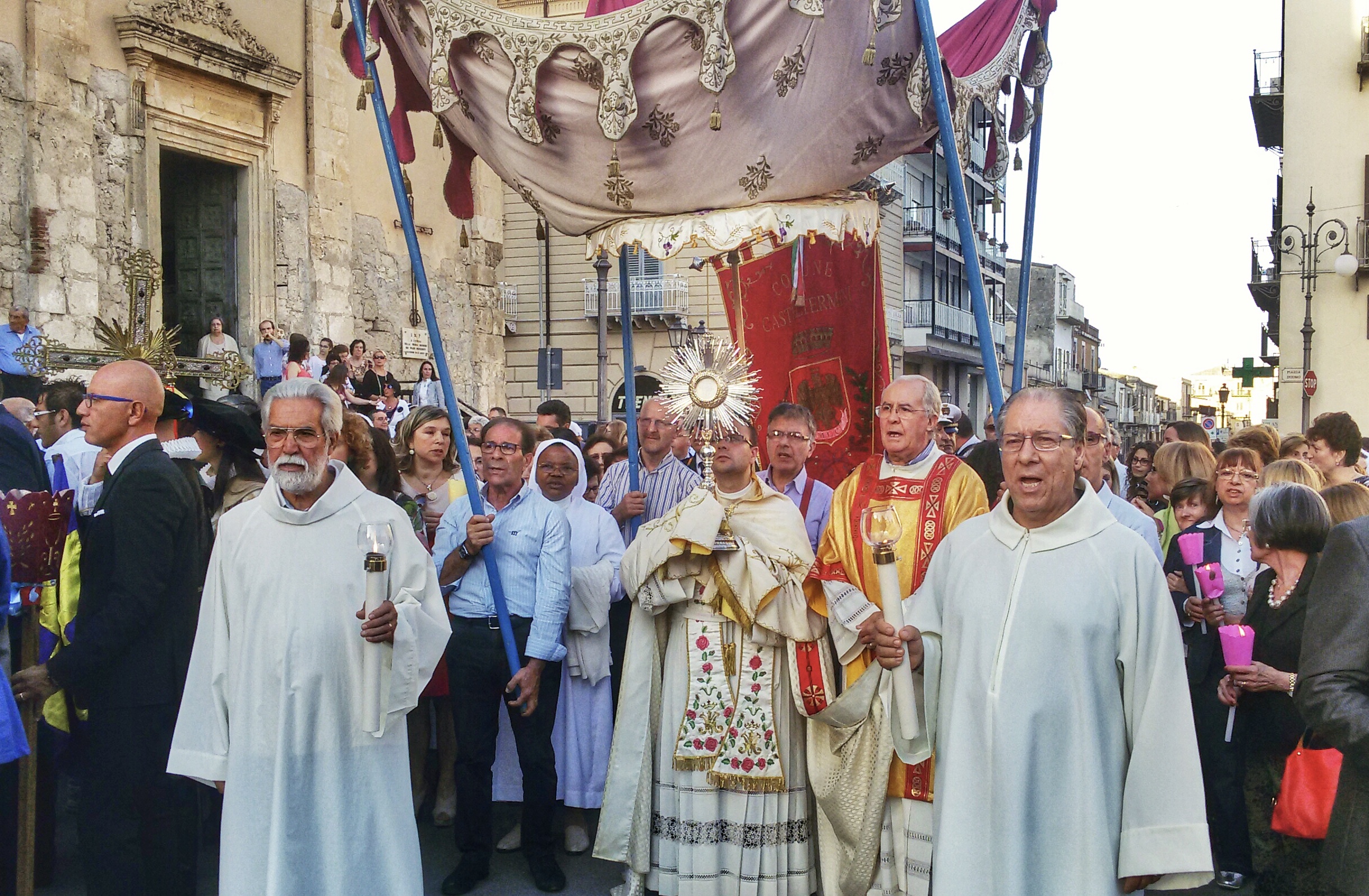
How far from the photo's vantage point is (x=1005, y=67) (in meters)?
5.03

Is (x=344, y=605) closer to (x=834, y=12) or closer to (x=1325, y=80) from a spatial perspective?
(x=834, y=12)

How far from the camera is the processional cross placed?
1027cm

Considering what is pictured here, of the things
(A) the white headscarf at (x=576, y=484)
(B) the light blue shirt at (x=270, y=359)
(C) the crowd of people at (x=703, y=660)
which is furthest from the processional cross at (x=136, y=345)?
(C) the crowd of people at (x=703, y=660)

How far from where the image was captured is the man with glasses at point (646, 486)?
235 inches

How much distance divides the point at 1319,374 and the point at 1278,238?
3804 mm

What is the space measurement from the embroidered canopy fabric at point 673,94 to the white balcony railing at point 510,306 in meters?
22.7

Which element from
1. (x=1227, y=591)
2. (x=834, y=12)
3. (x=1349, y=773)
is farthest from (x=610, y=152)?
(x=1349, y=773)

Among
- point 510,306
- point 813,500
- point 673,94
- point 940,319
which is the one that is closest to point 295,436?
point 673,94

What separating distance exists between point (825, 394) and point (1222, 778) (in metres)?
2.97

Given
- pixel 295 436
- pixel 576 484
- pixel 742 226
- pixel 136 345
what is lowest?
pixel 576 484

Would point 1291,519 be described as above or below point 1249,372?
below

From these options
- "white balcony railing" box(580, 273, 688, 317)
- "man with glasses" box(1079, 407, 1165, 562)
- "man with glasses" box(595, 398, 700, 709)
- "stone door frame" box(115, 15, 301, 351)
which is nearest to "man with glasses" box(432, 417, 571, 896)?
"man with glasses" box(595, 398, 700, 709)

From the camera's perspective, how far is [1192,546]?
4.61 metres

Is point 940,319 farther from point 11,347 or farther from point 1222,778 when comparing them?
point 1222,778
